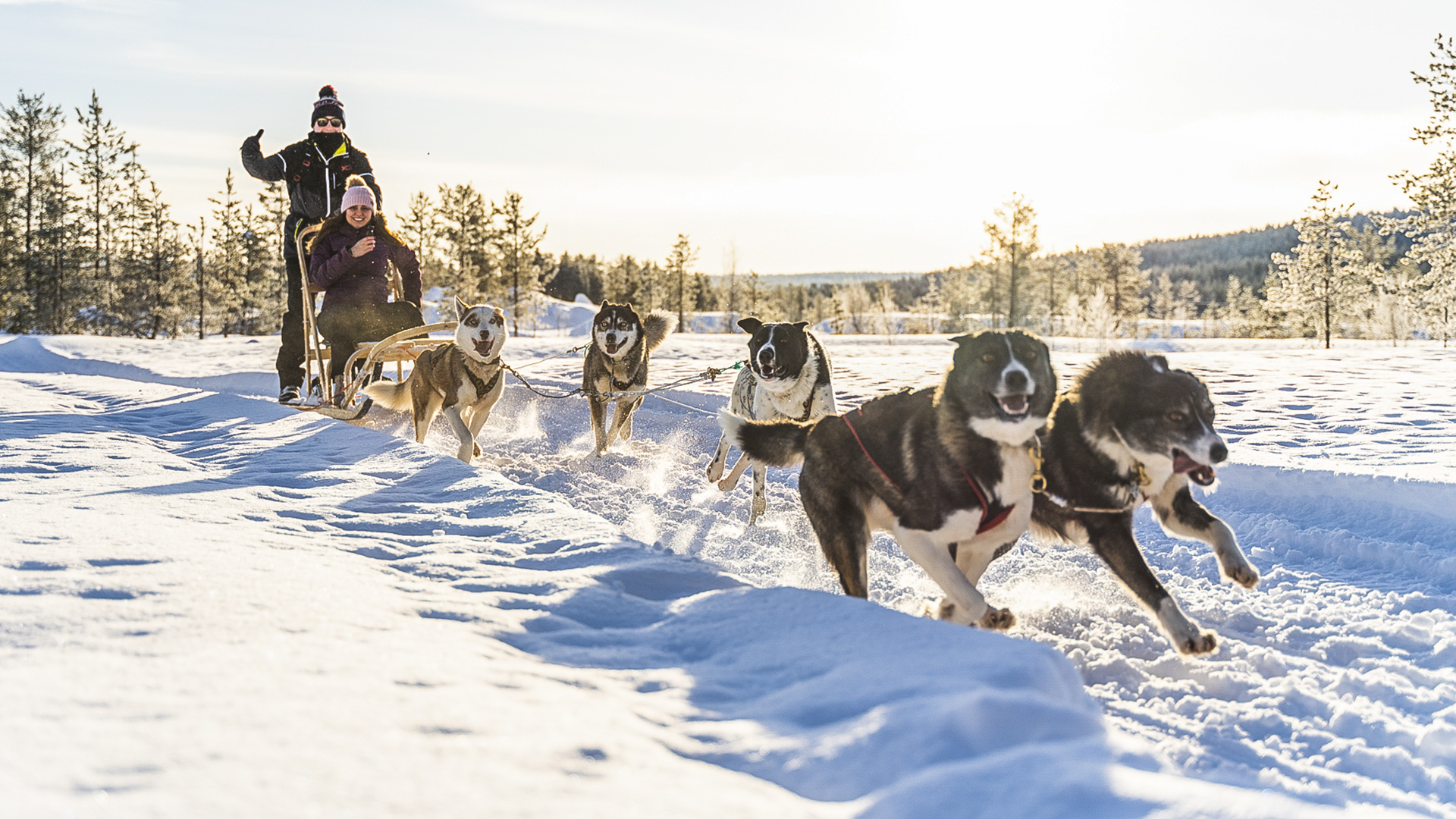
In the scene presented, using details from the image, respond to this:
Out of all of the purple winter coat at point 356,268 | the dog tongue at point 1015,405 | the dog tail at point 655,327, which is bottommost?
the dog tongue at point 1015,405

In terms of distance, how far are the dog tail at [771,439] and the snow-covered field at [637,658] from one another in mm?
691

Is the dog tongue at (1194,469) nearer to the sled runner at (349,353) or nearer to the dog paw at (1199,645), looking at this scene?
the dog paw at (1199,645)

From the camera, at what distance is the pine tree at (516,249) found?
44.0 metres

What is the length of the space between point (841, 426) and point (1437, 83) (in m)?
27.5

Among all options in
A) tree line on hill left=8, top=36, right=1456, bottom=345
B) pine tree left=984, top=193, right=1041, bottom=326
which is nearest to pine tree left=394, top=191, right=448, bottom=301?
tree line on hill left=8, top=36, right=1456, bottom=345

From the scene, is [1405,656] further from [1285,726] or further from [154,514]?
[154,514]

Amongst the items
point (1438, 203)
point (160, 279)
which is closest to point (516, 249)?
point (160, 279)

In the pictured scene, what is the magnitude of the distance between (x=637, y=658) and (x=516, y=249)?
144ft

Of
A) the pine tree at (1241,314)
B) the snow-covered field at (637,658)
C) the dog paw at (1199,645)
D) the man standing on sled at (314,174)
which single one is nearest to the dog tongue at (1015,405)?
the snow-covered field at (637,658)

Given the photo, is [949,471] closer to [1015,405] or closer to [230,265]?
[1015,405]

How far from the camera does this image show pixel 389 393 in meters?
8.02

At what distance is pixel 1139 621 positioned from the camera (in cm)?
367

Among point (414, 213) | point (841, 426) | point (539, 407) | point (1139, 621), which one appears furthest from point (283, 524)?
point (414, 213)

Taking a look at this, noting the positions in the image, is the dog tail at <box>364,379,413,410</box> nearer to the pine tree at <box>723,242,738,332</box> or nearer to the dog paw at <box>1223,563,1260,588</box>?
the dog paw at <box>1223,563,1260,588</box>
